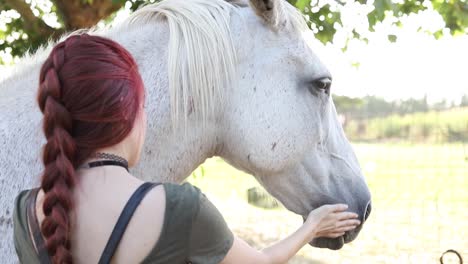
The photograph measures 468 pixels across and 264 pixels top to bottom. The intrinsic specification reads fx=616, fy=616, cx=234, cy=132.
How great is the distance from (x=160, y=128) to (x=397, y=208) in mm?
8816

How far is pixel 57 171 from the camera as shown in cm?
127

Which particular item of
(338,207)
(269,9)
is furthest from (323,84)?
(338,207)

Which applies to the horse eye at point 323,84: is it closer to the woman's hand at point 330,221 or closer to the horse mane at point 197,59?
the horse mane at point 197,59

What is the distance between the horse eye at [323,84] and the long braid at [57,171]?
3.57ft

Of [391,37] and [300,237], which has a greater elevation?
[300,237]

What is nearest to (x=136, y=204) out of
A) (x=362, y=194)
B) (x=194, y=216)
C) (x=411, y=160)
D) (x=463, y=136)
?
(x=194, y=216)

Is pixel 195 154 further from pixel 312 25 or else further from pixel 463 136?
pixel 463 136

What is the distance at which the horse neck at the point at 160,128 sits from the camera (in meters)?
1.97

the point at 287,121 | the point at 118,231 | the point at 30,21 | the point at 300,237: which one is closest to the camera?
the point at 118,231

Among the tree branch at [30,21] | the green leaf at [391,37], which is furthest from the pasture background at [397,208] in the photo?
the tree branch at [30,21]

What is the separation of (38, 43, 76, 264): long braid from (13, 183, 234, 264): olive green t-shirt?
11 cm

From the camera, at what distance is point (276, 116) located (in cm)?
206

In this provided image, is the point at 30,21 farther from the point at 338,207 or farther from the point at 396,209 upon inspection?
the point at 396,209

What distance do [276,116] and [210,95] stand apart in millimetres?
237
